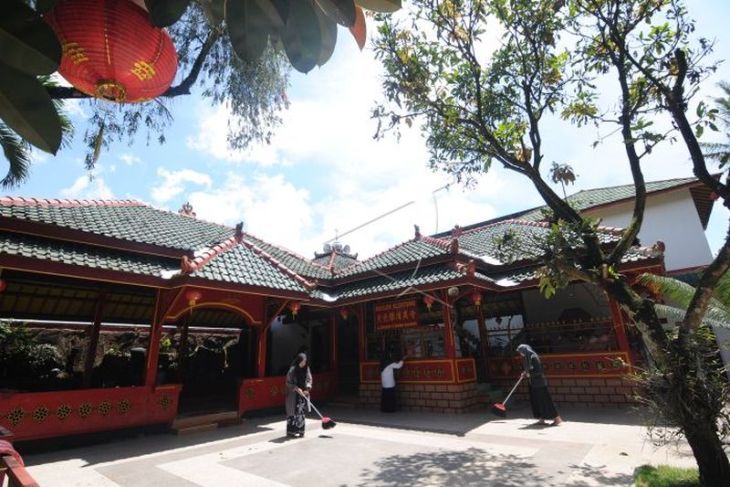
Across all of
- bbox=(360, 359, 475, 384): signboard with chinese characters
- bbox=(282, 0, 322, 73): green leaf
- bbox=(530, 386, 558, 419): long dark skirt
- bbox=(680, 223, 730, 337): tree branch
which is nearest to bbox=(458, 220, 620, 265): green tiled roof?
bbox=(360, 359, 475, 384): signboard with chinese characters

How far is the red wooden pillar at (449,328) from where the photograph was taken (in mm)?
9711

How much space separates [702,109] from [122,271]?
346 inches

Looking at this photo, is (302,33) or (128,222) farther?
(128,222)

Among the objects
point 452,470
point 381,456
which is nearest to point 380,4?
point 452,470

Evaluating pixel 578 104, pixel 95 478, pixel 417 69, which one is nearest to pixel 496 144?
pixel 578 104

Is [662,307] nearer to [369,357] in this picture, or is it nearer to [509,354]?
[509,354]

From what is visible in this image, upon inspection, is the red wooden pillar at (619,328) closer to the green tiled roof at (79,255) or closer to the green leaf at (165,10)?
the green tiled roof at (79,255)

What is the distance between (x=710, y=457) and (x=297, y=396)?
5993mm

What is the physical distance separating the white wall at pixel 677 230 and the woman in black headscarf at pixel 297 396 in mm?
12524

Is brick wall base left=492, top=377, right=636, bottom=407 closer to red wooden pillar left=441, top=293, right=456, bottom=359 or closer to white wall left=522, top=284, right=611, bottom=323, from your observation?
red wooden pillar left=441, top=293, right=456, bottom=359

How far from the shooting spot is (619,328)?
9.09 m

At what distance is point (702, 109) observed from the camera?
454cm

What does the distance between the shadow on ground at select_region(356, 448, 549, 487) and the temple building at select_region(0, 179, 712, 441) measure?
2546 mm

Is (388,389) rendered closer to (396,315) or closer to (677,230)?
(396,315)
